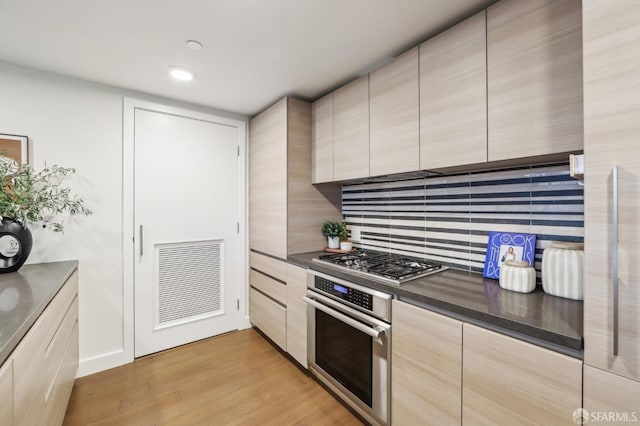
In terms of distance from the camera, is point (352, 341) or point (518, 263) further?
point (352, 341)

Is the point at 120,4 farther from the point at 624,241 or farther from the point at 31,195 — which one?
the point at 624,241

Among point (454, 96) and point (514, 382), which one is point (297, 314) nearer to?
point (514, 382)

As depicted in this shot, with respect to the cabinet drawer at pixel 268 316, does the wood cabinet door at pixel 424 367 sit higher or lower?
higher

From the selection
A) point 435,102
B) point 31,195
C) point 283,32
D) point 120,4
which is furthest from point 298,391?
point 120,4

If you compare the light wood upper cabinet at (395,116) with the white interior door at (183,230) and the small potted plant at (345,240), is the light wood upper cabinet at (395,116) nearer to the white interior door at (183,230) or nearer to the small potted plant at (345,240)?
the small potted plant at (345,240)

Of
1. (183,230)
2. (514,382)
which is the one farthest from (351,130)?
(183,230)

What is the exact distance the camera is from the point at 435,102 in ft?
4.91

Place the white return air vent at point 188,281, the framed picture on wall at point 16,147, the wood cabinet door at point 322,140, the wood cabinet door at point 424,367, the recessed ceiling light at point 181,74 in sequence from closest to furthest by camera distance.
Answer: the wood cabinet door at point 424,367
the framed picture on wall at point 16,147
the recessed ceiling light at point 181,74
the wood cabinet door at point 322,140
the white return air vent at point 188,281

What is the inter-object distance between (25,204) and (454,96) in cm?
265

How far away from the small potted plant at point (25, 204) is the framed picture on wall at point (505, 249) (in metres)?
2.81

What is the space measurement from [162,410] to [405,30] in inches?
109

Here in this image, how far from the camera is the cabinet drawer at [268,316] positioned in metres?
2.34

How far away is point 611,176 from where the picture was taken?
78 centimetres

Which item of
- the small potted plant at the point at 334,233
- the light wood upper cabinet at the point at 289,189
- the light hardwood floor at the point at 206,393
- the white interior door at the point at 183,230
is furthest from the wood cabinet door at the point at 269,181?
the light hardwood floor at the point at 206,393
